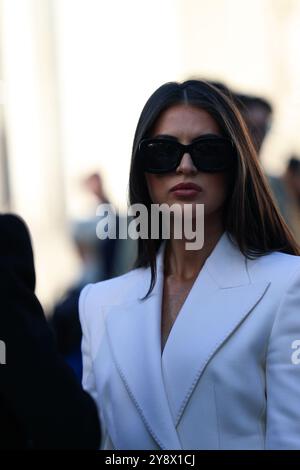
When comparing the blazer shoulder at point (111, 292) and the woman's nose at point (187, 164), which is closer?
the woman's nose at point (187, 164)

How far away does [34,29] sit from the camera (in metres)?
9.66

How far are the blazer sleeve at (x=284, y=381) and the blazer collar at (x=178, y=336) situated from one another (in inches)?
4.4

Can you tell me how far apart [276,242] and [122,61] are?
6753 millimetres

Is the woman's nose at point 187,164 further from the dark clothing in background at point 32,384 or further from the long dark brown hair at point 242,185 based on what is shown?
the dark clothing in background at point 32,384

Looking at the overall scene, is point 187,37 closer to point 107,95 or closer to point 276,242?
point 107,95

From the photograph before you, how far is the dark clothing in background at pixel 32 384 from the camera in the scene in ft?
6.59

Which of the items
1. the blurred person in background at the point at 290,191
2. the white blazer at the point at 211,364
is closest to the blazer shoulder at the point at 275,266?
the white blazer at the point at 211,364

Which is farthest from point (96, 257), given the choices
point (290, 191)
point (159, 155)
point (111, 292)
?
point (159, 155)

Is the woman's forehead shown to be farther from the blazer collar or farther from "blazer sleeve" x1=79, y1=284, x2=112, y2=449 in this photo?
"blazer sleeve" x1=79, y1=284, x2=112, y2=449

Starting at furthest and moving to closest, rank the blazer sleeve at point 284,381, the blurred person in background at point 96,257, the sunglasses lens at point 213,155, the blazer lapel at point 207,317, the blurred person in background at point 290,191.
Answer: the blurred person in background at point 290,191
the blurred person in background at point 96,257
the sunglasses lens at point 213,155
the blazer lapel at point 207,317
the blazer sleeve at point 284,381

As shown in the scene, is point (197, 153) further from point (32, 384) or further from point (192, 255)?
point (32, 384)

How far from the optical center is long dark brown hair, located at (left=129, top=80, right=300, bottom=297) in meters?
2.71

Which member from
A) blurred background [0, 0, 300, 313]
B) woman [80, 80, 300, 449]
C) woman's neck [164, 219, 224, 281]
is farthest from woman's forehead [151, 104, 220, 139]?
blurred background [0, 0, 300, 313]

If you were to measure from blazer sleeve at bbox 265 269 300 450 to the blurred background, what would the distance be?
259 inches
